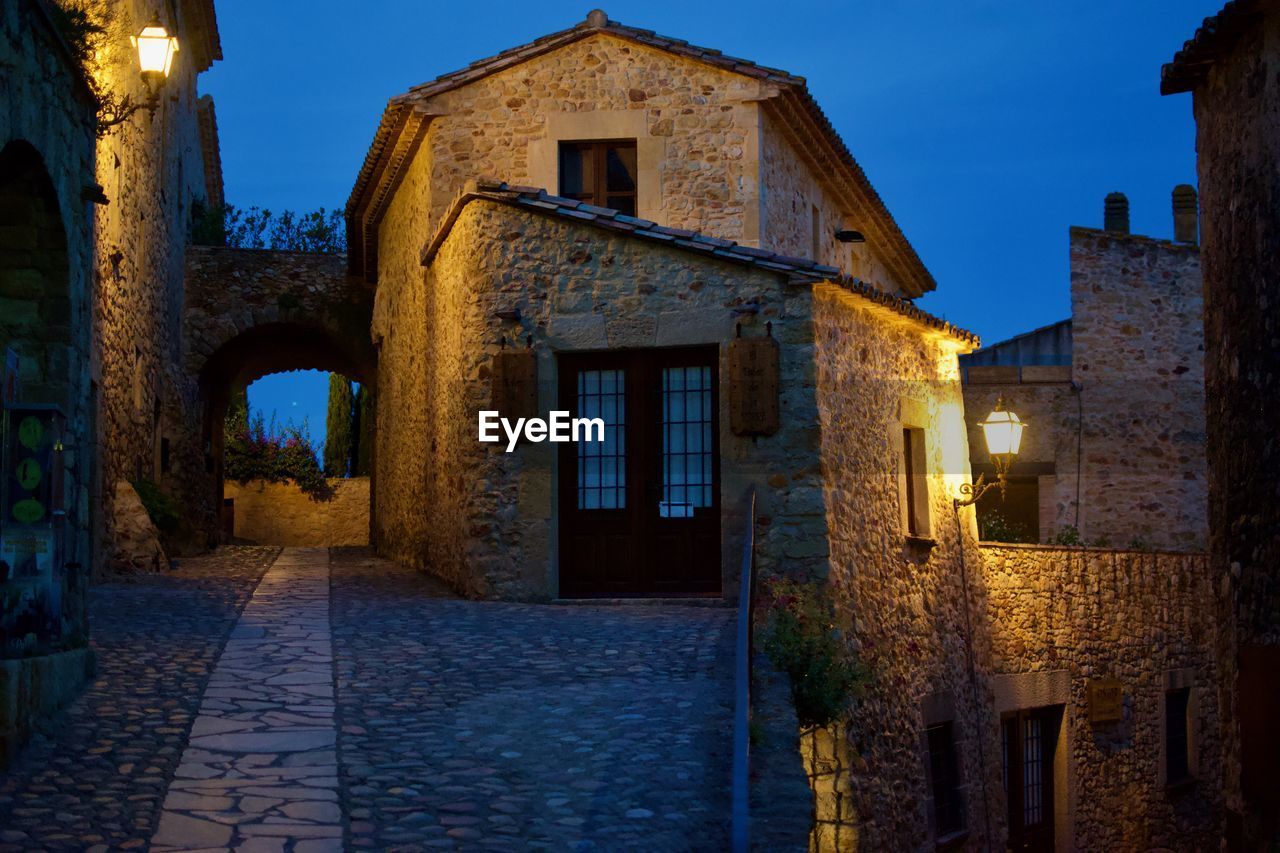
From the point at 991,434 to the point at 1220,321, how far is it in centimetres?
513

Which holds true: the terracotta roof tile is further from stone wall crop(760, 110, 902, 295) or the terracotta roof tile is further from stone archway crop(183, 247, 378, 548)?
stone archway crop(183, 247, 378, 548)

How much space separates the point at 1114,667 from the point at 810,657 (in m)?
7.97

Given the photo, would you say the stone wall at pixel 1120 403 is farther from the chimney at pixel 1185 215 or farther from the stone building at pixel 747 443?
the stone building at pixel 747 443

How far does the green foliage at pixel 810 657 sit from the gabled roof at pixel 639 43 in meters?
6.70

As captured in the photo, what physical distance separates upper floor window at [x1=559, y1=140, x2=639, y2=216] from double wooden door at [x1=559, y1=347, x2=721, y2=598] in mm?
3886

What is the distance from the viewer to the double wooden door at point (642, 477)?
39.1 feet

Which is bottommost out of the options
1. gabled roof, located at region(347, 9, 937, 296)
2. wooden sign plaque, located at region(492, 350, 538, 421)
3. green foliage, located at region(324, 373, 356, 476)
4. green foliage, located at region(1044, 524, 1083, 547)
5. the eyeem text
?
green foliage, located at region(1044, 524, 1083, 547)

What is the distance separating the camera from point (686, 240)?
11609 millimetres

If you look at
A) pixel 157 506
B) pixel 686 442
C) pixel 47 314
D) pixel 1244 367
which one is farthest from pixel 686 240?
pixel 157 506

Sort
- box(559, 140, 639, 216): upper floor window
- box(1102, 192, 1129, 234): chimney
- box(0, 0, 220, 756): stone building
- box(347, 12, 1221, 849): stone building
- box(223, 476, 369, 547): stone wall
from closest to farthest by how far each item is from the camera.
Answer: box(0, 0, 220, 756): stone building, box(347, 12, 1221, 849): stone building, box(559, 140, 639, 216): upper floor window, box(1102, 192, 1129, 234): chimney, box(223, 476, 369, 547): stone wall

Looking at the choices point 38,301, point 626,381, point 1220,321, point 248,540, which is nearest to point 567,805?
point 38,301

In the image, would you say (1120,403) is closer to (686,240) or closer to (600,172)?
(600,172)

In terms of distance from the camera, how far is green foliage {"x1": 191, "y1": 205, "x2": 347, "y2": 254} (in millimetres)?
22578

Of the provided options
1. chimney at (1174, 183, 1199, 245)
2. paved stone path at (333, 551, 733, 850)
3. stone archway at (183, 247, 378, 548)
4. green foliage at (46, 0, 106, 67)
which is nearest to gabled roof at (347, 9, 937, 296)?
stone archway at (183, 247, 378, 548)
